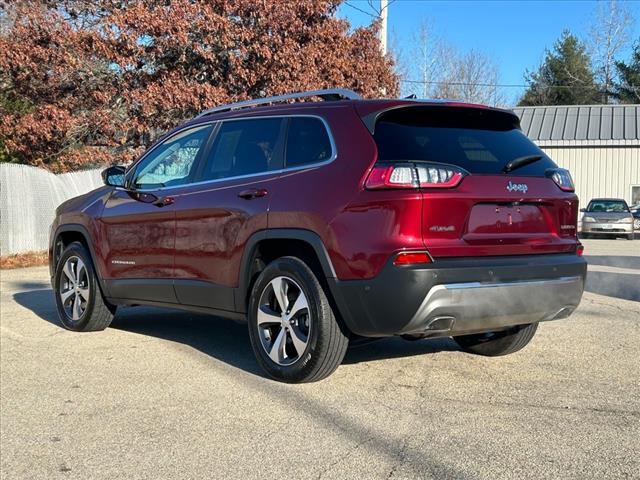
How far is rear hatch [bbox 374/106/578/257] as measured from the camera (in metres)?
4.26

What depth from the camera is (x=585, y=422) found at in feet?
13.4

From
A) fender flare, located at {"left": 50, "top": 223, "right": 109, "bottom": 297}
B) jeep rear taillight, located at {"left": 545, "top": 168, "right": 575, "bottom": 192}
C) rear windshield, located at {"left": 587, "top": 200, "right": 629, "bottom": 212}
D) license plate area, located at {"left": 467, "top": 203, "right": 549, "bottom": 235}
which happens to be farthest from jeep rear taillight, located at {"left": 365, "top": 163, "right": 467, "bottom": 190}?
rear windshield, located at {"left": 587, "top": 200, "right": 629, "bottom": 212}

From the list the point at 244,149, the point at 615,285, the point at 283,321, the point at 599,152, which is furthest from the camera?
the point at 599,152

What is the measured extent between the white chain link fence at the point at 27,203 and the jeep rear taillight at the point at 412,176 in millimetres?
13234

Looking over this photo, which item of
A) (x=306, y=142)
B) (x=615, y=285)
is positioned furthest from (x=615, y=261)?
(x=306, y=142)

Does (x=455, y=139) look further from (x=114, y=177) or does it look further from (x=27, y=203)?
(x=27, y=203)

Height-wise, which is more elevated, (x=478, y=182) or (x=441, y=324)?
(x=478, y=182)

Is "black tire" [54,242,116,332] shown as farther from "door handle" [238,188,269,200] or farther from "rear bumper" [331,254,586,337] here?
"rear bumper" [331,254,586,337]

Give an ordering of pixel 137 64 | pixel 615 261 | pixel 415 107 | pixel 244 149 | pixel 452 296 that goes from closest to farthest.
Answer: pixel 452 296 < pixel 415 107 < pixel 244 149 < pixel 615 261 < pixel 137 64

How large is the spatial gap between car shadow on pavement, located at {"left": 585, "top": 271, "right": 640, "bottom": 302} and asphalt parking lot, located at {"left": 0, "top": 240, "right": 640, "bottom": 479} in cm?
243

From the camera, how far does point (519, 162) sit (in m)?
4.77

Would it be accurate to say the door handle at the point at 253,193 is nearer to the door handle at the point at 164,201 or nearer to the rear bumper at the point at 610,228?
the door handle at the point at 164,201

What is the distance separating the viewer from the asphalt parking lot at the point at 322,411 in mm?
3600

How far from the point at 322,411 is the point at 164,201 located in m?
2.43
